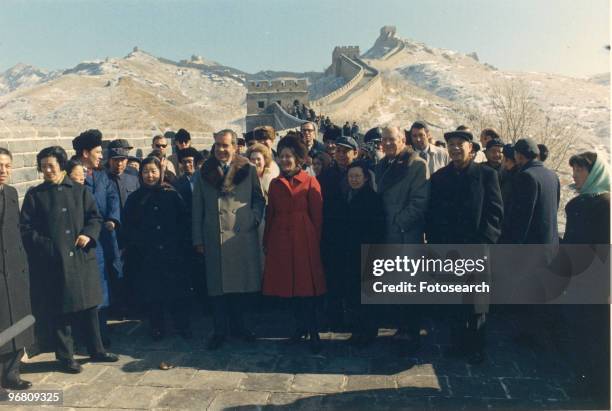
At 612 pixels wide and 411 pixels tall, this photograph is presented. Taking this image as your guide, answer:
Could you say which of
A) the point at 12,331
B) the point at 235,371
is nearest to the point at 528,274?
the point at 235,371

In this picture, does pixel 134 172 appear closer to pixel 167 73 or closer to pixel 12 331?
pixel 12 331

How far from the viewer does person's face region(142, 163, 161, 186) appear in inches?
194

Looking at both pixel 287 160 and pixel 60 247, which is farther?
pixel 287 160

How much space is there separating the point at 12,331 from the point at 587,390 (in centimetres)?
393

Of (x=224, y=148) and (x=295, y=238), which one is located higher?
(x=224, y=148)

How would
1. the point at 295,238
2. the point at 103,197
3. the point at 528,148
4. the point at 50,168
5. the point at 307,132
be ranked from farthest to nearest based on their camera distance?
the point at 307,132 < the point at 103,197 < the point at 528,148 < the point at 295,238 < the point at 50,168

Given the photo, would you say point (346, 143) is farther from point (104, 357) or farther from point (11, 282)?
point (11, 282)

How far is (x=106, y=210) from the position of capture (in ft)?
16.3

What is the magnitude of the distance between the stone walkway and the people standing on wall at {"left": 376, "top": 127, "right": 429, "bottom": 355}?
1.16 ft

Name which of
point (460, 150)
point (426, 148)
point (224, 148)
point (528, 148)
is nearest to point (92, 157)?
point (224, 148)

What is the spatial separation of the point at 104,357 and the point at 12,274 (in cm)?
115

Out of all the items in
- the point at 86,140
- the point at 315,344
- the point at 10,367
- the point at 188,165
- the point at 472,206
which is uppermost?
the point at 86,140

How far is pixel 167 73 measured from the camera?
111688mm

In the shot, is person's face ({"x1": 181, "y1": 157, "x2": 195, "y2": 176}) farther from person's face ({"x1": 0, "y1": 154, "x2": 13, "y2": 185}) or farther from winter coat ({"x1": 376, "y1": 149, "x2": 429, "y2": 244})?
winter coat ({"x1": 376, "y1": 149, "x2": 429, "y2": 244})
